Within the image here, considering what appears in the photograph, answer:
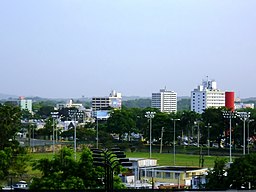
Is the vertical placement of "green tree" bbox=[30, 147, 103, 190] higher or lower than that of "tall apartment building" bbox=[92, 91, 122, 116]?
lower

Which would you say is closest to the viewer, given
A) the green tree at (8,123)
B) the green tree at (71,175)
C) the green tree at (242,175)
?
the green tree at (71,175)

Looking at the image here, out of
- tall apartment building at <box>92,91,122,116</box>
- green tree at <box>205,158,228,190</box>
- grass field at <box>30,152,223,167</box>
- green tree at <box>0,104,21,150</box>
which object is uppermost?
tall apartment building at <box>92,91,122,116</box>

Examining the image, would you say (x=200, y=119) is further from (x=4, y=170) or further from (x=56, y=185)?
(x=56, y=185)

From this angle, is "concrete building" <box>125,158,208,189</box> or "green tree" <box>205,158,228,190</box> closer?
"green tree" <box>205,158,228,190</box>

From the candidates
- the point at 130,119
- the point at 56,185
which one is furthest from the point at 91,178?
the point at 130,119

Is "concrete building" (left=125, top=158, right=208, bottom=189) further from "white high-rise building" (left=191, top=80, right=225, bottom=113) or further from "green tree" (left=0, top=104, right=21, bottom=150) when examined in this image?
"white high-rise building" (left=191, top=80, right=225, bottom=113)

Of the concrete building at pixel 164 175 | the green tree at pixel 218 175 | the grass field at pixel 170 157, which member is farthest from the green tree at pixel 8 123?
the green tree at pixel 218 175

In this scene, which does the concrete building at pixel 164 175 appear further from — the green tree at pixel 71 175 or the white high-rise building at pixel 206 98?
the white high-rise building at pixel 206 98

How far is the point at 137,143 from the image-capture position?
4919cm

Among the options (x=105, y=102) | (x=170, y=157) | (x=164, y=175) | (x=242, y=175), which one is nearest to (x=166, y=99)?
(x=105, y=102)

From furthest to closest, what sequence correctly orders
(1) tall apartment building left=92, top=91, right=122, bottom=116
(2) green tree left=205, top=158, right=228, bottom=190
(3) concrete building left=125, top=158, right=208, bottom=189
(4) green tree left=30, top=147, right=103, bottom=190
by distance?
1. (1) tall apartment building left=92, top=91, right=122, bottom=116
2. (3) concrete building left=125, top=158, right=208, bottom=189
3. (2) green tree left=205, top=158, right=228, bottom=190
4. (4) green tree left=30, top=147, right=103, bottom=190

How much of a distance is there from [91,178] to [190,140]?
38510mm

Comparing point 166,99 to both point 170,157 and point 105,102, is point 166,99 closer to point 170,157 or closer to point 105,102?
point 105,102

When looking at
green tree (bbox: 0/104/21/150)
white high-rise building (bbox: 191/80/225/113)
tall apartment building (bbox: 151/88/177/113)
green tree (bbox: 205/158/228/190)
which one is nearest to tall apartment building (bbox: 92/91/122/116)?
tall apartment building (bbox: 151/88/177/113)
